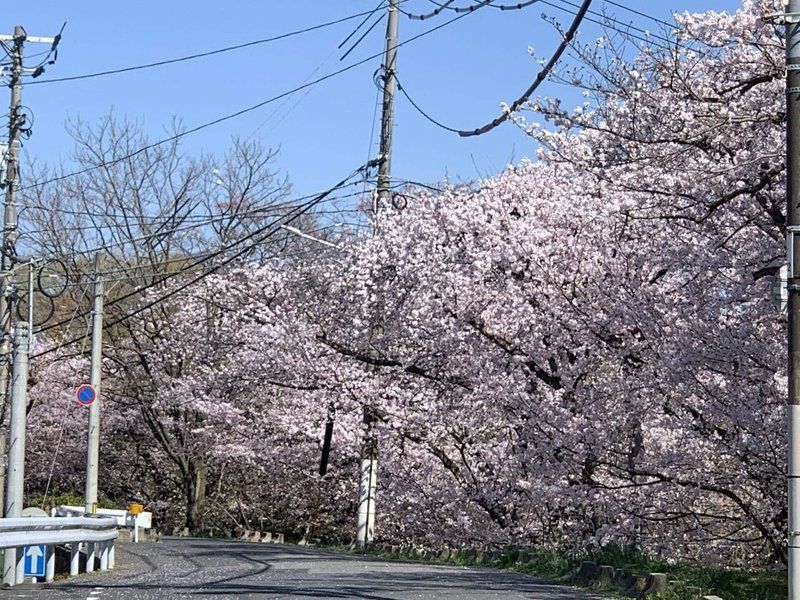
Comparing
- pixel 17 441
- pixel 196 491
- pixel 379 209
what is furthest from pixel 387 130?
pixel 196 491

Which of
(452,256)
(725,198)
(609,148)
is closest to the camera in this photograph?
(725,198)

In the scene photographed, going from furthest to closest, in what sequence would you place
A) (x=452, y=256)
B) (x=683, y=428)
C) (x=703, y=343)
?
1. (x=452, y=256)
2. (x=683, y=428)
3. (x=703, y=343)

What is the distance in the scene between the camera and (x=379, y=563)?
18.5 meters

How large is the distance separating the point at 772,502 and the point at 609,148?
5.20 metres

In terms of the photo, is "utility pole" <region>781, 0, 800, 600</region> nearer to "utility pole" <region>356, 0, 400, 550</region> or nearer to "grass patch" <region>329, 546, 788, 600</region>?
"grass patch" <region>329, 546, 788, 600</region>

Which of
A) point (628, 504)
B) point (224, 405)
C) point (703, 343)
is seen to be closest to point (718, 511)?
point (628, 504)

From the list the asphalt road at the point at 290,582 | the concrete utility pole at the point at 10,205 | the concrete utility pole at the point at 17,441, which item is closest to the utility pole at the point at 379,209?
the asphalt road at the point at 290,582

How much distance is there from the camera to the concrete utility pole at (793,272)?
841 centimetres

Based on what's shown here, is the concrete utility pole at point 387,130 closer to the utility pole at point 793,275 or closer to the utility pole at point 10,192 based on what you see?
the utility pole at point 10,192

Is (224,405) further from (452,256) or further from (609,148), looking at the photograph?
(609,148)

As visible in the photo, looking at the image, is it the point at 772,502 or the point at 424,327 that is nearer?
the point at 772,502

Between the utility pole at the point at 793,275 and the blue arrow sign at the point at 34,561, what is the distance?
10222 mm

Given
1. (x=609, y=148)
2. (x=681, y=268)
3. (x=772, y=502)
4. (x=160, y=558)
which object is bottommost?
(x=160, y=558)

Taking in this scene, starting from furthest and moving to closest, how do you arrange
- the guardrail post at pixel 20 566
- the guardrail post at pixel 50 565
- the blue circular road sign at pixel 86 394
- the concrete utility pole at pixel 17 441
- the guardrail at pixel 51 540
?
the blue circular road sign at pixel 86 394 → the concrete utility pole at pixel 17 441 → the guardrail post at pixel 50 565 → the guardrail post at pixel 20 566 → the guardrail at pixel 51 540
